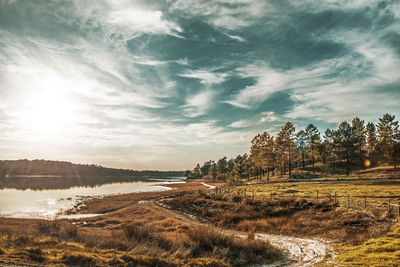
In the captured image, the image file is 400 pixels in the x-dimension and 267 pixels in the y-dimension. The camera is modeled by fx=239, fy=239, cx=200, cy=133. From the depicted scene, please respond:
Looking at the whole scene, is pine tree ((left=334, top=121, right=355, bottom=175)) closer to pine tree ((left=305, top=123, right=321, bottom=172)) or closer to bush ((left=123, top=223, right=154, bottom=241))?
pine tree ((left=305, top=123, right=321, bottom=172))

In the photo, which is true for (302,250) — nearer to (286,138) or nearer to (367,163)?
(286,138)

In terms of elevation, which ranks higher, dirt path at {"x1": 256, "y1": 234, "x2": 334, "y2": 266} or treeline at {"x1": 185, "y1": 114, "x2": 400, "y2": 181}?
treeline at {"x1": 185, "y1": 114, "x2": 400, "y2": 181}

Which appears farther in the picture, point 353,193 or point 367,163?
point 367,163

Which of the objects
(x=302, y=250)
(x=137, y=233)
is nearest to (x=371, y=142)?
(x=302, y=250)

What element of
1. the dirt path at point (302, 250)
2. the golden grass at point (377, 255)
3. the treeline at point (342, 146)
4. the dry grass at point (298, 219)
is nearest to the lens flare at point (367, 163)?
the treeline at point (342, 146)

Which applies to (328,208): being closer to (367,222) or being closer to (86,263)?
(367,222)

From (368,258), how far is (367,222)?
12102 millimetres

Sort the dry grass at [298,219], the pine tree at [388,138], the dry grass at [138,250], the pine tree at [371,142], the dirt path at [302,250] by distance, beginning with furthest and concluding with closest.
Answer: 1. the pine tree at [371,142]
2. the pine tree at [388,138]
3. the dry grass at [298,219]
4. the dirt path at [302,250]
5. the dry grass at [138,250]

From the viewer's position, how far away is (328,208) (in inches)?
1047

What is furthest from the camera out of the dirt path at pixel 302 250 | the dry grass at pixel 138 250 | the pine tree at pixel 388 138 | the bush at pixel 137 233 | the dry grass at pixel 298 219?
the pine tree at pixel 388 138

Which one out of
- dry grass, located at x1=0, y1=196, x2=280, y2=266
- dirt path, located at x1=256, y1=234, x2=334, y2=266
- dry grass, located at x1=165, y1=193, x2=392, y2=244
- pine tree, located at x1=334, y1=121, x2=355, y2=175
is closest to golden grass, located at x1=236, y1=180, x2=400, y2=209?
dry grass, located at x1=165, y1=193, x2=392, y2=244

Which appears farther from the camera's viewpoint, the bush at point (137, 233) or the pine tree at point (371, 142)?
the pine tree at point (371, 142)

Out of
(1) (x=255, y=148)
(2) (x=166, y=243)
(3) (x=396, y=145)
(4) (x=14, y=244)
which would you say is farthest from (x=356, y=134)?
(4) (x=14, y=244)

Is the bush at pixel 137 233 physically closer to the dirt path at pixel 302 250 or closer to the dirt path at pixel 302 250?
the dirt path at pixel 302 250
